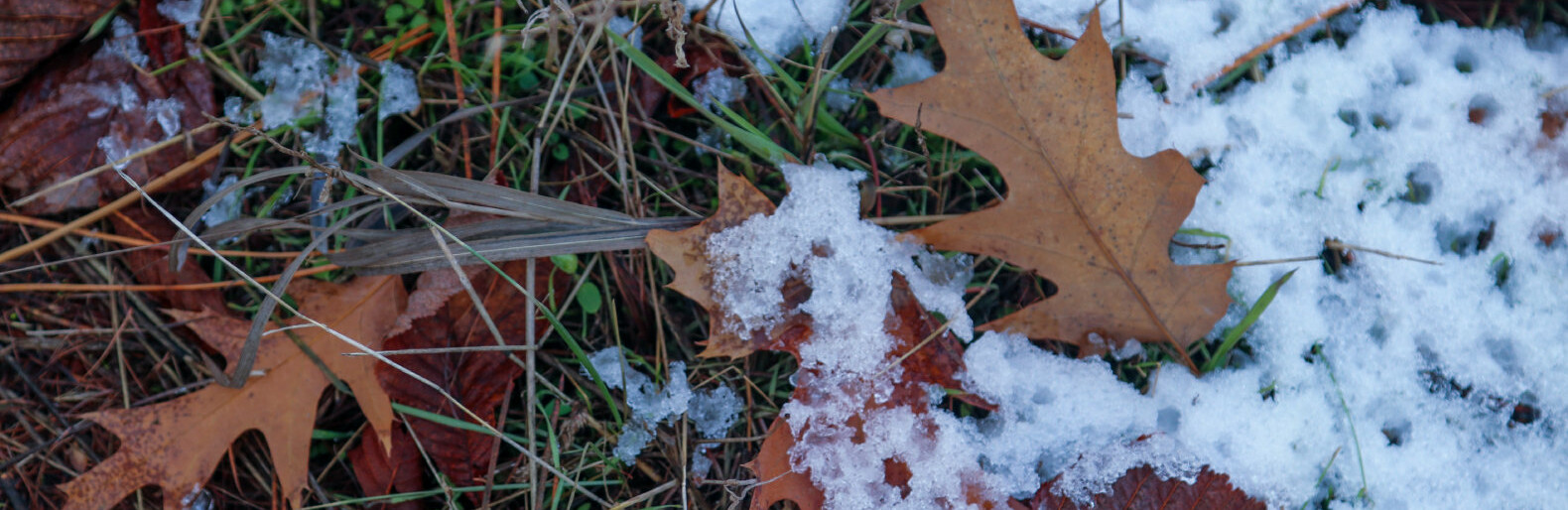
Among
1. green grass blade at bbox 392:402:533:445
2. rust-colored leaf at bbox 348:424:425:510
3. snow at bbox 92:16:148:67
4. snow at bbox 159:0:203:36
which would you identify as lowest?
rust-colored leaf at bbox 348:424:425:510

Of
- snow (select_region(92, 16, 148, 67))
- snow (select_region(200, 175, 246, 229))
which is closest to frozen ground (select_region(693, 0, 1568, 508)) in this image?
snow (select_region(200, 175, 246, 229))

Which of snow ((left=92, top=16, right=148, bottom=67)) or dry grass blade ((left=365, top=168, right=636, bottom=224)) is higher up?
snow ((left=92, top=16, right=148, bottom=67))

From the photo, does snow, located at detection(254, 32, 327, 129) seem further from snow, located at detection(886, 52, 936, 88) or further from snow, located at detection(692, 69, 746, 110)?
snow, located at detection(886, 52, 936, 88)

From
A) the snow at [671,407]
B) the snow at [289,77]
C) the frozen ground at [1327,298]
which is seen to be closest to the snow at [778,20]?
the frozen ground at [1327,298]

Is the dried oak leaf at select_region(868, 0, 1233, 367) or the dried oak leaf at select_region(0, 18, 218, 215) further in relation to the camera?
the dried oak leaf at select_region(0, 18, 218, 215)

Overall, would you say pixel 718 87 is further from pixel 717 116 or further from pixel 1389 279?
pixel 1389 279

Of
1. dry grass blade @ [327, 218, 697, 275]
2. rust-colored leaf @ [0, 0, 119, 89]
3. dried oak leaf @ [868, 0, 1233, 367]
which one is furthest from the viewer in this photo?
rust-colored leaf @ [0, 0, 119, 89]

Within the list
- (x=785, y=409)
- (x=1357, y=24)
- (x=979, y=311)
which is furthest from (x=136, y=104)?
(x=1357, y=24)

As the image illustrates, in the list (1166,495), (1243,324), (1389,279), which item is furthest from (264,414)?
(1389,279)

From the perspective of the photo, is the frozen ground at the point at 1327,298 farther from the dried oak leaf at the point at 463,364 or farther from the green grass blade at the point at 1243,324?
the dried oak leaf at the point at 463,364
